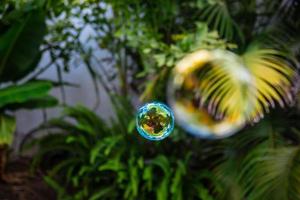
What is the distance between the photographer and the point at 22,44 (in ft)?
14.5

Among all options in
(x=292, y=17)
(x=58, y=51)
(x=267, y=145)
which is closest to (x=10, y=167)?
(x=58, y=51)

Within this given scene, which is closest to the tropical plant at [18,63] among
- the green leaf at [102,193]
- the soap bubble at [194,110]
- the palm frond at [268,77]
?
the green leaf at [102,193]

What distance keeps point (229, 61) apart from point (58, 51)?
191 cm

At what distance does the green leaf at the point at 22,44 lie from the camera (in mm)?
4305

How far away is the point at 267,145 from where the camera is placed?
380 cm

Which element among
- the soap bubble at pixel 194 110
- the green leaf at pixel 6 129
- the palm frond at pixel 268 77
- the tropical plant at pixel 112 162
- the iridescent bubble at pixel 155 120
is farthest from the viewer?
the green leaf at pixel 6 129

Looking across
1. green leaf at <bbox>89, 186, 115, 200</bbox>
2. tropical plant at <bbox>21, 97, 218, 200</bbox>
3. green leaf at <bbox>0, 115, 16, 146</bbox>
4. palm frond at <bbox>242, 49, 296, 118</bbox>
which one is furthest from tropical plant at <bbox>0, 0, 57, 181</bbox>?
palm frond at <bbox>242, 49, 296, 118</bbox>

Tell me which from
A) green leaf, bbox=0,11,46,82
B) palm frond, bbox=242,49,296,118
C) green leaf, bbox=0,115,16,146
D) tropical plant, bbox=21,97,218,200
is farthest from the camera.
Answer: green leaf, bbox=0,11,46,82

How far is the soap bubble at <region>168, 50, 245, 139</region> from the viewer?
329 centimetres

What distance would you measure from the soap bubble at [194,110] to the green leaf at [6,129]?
4.70 feet

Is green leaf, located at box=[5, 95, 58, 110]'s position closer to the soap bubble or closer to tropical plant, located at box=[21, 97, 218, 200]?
tropical plant, located at box=[21, 97, 218, 200]

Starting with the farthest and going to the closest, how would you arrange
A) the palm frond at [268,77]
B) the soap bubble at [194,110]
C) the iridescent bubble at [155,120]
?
the palm frond at [268,77] < the soap bubble at [194,110] < the iridescent bubble at [155,120]

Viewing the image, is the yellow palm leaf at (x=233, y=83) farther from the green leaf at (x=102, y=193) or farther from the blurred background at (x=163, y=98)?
the green leaf at (x=102, y=193)

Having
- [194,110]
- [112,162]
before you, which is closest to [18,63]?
[112,162]
